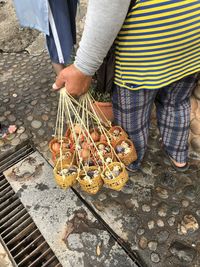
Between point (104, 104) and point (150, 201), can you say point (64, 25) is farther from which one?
point (150, 201)

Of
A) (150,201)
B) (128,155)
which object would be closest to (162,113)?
(128,155)

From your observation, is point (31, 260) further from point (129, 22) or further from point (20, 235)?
point (129, 22)

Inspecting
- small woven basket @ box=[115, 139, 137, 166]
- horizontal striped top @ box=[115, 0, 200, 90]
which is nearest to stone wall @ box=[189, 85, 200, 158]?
horizontal striped top @ box=[115, 0, 200, 90]

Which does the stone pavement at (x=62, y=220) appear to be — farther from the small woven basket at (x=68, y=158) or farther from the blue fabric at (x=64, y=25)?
the blue fabric at (x=64, y=25)

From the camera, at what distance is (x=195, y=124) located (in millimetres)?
→ 2682

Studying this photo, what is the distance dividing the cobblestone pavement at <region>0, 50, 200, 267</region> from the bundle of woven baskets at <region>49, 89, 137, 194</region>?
0.38 metres

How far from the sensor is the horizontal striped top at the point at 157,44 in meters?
1.59

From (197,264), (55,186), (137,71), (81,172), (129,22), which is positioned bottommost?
(197,264)

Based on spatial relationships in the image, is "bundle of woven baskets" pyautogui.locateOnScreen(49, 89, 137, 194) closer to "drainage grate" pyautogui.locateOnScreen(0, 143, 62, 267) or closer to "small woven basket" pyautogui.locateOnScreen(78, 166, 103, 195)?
"small woven basket" pyautogui.locateOnScreen(78, 166, 103, 195)

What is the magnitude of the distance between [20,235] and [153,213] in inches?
40.5

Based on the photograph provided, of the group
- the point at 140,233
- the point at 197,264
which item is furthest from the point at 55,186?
the point at 197,264

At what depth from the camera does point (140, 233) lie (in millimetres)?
2271

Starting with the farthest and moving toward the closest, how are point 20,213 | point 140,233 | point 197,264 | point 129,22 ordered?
point 20,213 < point 140,233 < point 197,264 < point 129,22

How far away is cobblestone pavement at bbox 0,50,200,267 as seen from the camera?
219 cm
